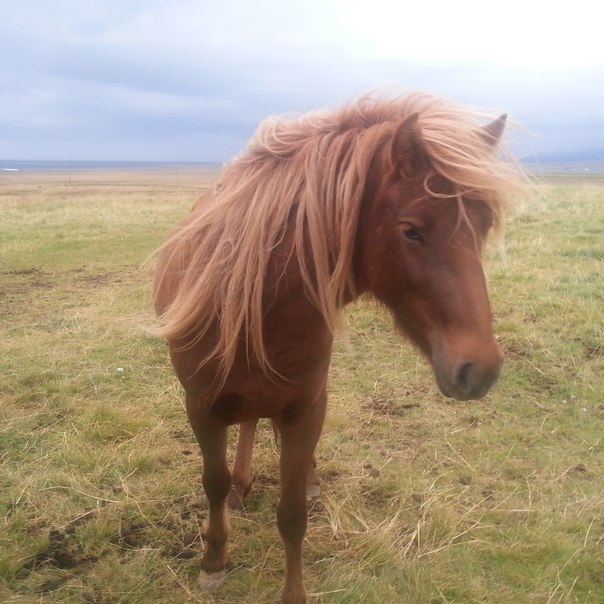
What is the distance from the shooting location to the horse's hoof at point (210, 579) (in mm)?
2725

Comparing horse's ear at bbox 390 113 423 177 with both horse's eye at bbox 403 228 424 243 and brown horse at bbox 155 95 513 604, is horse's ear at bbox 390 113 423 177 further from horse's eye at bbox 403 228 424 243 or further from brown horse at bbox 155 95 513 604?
horse's eye at bbox 403 228 424 243

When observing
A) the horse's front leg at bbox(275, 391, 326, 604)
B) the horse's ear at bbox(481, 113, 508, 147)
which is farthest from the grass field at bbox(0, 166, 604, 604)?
the horse's ear at bbox(481, 113, 508, 147)

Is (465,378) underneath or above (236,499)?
above

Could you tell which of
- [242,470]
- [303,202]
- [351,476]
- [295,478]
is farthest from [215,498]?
[303,202]

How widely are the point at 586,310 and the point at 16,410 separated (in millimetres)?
5757

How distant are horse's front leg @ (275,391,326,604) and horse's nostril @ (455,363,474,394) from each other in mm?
823

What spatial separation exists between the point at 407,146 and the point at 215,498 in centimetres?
194

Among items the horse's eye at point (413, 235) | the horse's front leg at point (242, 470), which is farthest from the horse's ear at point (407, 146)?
the horse's front leg at point (242, 470)

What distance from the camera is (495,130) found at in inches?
74.8

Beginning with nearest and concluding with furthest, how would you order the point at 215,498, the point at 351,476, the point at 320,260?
the point at 320,260, the point at 215,498, the point at 351,476

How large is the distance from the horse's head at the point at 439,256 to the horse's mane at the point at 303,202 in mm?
42

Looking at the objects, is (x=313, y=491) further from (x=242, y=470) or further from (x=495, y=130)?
(x=495, y=130)

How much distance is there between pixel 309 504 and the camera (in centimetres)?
334

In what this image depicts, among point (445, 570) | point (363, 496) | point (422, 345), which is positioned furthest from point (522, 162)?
point (363, 496)
